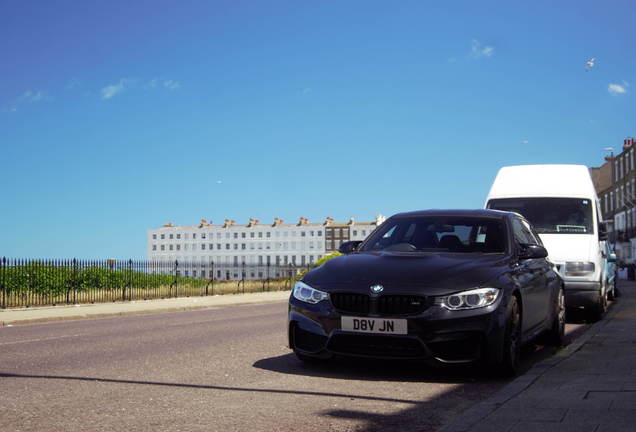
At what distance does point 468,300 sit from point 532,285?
160 cm

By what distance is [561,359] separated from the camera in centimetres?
665

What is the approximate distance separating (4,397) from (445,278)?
12.3ft

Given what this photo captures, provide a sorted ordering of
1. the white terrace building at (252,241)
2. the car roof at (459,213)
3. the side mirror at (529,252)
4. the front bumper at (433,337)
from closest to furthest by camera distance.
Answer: the front bumper at (433,337)
the side mirror at (529,252)
the car roof at (459,213)
the white terrace building at (252,241)

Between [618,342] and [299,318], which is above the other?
[299,318]

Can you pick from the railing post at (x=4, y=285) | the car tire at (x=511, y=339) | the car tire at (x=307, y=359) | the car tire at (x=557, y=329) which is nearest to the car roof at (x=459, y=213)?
the car tire at (x=511, y=339)

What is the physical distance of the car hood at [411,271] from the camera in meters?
5.50

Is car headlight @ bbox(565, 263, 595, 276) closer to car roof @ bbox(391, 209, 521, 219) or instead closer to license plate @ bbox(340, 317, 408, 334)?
car roof @ bbox(391, 209, 521, 219)

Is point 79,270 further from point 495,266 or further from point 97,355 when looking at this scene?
point 495,266

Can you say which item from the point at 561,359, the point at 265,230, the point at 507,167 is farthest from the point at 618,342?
the point at 265,230

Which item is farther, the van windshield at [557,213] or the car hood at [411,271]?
the van windshield at [557,213]

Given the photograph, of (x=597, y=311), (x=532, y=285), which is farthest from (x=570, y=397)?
(x=597, y=311)

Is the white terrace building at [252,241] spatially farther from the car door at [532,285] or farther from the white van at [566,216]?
the car door at [532,285]

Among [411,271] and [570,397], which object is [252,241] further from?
[570,397]

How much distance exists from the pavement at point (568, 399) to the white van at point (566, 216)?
12.6 feet
